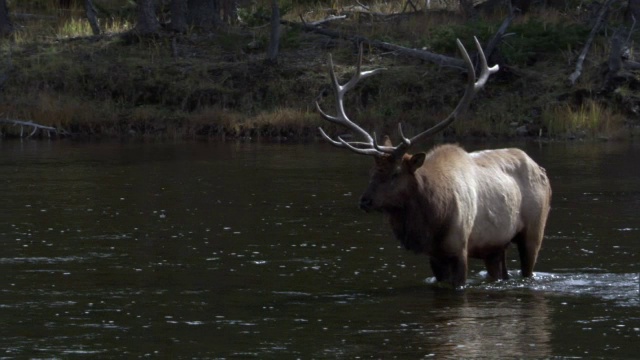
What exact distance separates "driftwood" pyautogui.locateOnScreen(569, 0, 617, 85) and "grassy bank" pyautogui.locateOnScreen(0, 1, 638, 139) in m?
0.22

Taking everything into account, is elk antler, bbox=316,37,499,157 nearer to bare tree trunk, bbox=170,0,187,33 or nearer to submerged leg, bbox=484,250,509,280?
submerged leg, bbox=484,250,509,280

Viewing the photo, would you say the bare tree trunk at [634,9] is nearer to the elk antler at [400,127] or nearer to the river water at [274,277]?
the river water at [274,277]

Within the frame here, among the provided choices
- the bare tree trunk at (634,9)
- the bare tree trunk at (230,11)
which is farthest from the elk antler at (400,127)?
the bare tree trunk at (230,11)

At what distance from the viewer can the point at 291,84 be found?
3212 cm

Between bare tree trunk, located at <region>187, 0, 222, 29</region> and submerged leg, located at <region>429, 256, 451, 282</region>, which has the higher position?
bare tree trunk, located at <region>187, 0, 222, 29</region>

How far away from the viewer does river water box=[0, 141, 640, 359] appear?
10.3m

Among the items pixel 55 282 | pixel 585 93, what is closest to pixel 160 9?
pixel 585 93

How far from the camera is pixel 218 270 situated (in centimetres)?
1362

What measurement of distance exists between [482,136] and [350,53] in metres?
5.35

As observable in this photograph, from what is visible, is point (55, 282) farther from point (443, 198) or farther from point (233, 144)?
point (233, 144)

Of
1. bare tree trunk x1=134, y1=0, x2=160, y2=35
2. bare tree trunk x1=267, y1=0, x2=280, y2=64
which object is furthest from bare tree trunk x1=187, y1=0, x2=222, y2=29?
bare tree trunk x1=267, y1=0, x2=280, y2=64

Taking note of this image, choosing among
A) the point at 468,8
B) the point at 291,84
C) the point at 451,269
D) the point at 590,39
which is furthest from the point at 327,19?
the point at 451,269

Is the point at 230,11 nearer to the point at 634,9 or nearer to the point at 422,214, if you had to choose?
the point at 634,9

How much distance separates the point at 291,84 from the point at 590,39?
22.6 feet
